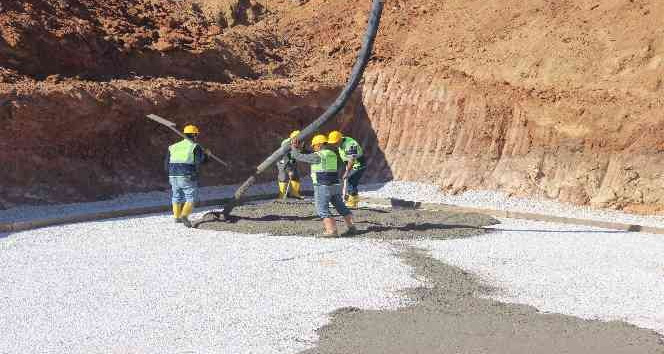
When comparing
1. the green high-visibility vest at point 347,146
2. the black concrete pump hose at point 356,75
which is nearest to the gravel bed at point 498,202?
the green high-visibility vest at point 347,146

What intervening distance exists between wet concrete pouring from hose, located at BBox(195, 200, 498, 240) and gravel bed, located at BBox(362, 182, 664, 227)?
1.80 metres

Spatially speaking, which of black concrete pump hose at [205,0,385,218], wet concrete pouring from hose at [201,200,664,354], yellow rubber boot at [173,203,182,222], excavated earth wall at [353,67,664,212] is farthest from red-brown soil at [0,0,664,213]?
wet concrete pouring from hose at [201,200,664,354]

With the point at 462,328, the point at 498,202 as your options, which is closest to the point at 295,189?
the point at 498,202

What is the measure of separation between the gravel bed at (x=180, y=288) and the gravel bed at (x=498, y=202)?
195 inches

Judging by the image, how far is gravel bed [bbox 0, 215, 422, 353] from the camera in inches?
238

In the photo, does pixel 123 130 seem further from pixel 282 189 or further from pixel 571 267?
pixel 571 267

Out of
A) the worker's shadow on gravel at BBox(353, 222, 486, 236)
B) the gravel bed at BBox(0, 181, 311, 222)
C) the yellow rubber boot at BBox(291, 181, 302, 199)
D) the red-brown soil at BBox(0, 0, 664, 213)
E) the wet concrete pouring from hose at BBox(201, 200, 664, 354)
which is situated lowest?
the wet concrete pouring from hose at BBox(201, 200, 664, 354)

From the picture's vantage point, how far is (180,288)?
306 inches

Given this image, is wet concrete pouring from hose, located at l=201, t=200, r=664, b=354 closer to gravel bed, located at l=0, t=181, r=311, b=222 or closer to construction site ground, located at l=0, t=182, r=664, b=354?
construction site ground, located at l=0, t=182, r=664, b=354

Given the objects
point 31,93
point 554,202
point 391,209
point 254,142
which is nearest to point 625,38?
point 554,202

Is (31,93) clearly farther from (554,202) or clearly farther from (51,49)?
(554,202)

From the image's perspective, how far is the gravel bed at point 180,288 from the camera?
19.9 feet

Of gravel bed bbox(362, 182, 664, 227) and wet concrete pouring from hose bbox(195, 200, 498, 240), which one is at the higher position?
gravel bed bbox(362, 182, 664, 227)

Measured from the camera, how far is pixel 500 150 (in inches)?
640
